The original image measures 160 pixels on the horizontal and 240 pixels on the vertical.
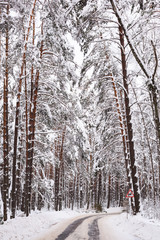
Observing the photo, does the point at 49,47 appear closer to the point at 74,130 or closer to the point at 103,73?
the point at 103,73

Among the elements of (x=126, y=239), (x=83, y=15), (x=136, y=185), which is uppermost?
(x=83, y=15)

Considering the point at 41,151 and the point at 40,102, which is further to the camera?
the point at 41,151

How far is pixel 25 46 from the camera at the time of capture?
9320 millimetres

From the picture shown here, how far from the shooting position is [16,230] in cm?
A: 714

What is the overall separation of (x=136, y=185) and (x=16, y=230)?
5382 millimetres

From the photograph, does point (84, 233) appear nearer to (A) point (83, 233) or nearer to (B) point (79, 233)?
(A) point (83, 233)

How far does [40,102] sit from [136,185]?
20.4ft

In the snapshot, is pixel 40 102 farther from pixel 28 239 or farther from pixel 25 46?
pixel 28 239

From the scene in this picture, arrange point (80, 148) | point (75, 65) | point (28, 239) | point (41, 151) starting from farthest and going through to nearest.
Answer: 1. point (41, 151)
2. point (80, 148)
3. point (75, 65)
4. point (28, 239)

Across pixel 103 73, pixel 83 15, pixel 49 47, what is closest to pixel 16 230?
pixel 83 15

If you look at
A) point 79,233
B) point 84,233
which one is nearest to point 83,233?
point 84,233

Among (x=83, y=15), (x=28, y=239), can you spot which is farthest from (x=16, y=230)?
(x=83, y=15)

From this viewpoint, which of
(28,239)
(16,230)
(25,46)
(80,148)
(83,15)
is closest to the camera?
(83,15)

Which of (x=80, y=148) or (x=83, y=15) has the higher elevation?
(x=83, y=15)
